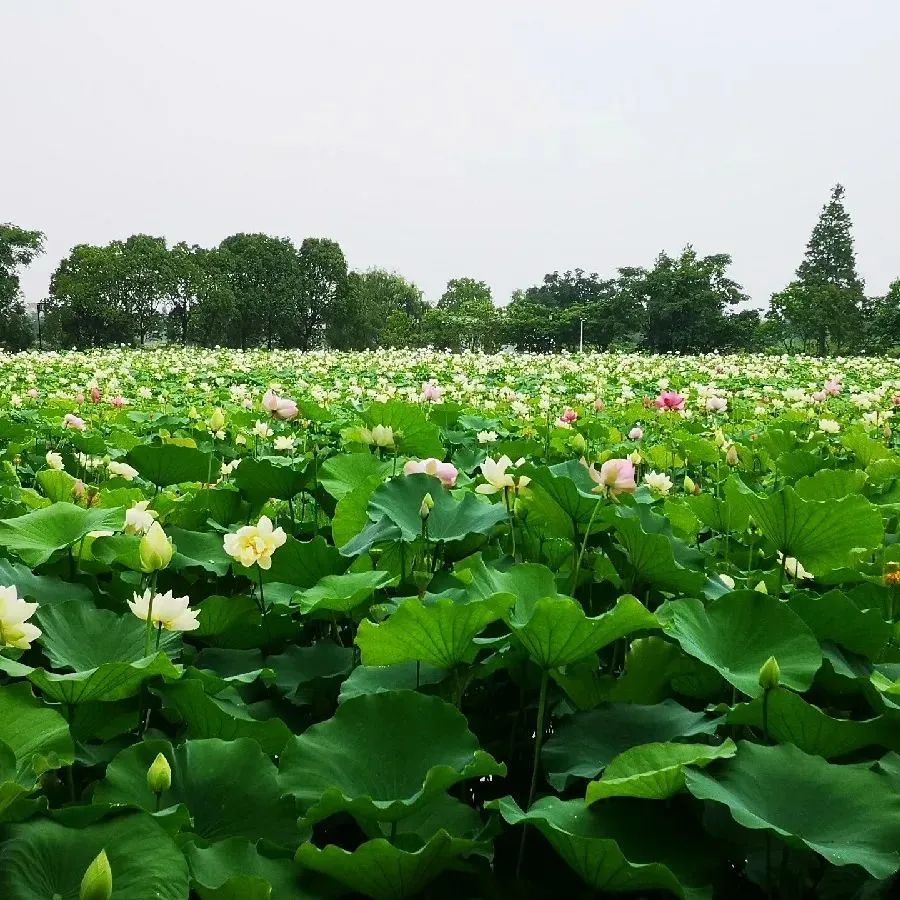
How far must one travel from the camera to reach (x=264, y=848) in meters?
0.65

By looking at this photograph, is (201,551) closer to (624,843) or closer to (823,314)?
(624,843)

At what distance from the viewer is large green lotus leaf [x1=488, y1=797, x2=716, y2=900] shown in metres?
0.61

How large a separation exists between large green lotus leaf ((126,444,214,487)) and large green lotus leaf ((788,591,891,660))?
114 cm

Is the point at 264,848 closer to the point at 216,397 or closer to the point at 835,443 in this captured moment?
the point at 835,443

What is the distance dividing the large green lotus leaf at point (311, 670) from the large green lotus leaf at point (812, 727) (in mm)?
452

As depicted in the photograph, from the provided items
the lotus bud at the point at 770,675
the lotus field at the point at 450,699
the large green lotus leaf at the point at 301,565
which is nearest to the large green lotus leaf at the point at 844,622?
the lotus field at the point at 450,699

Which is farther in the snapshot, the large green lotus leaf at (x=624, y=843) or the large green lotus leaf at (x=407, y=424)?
the large green lotus leaf at (x=407, y=424)

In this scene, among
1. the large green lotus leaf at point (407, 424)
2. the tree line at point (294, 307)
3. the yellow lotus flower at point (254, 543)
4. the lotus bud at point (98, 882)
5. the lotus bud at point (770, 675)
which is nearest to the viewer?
the lotus bud at point (98, 882)

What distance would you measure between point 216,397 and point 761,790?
218 inches

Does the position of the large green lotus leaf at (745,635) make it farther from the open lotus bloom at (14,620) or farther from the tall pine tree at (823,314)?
the tall pine tree at (823,314)

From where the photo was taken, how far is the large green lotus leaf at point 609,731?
0.79 metres

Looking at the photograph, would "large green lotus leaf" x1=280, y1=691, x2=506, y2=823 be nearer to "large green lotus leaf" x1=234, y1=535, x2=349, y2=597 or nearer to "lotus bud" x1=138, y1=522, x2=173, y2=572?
"lotus bud" x1=138, y1=522, x2=173, y2=572

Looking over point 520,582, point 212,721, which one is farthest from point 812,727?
point 212,721

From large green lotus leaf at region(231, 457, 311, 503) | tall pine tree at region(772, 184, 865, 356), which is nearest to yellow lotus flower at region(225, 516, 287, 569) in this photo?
large green lotus leaf at region(231, 457, 311, 503)
